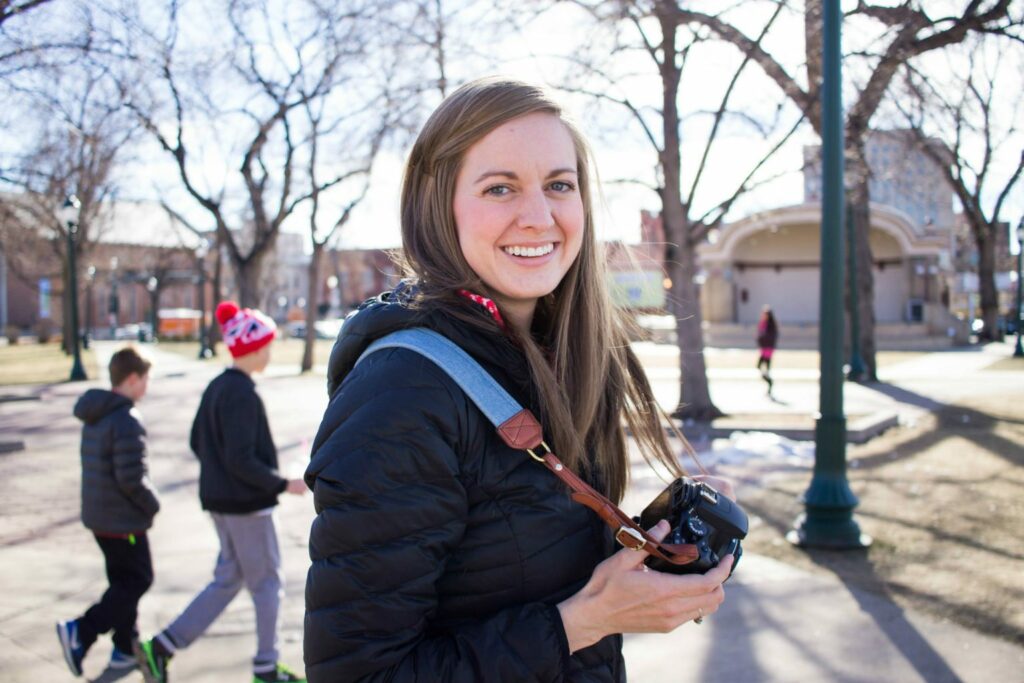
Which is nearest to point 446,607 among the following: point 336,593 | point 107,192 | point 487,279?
point 336,593

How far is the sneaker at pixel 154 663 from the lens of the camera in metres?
4.35

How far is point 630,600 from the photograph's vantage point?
1491mm

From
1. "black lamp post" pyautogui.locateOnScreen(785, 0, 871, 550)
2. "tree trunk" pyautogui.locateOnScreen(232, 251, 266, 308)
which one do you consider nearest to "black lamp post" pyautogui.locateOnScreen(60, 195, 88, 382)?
"tree trunk" pyautogui.locateOnScreen(232, 251, 266, 308)

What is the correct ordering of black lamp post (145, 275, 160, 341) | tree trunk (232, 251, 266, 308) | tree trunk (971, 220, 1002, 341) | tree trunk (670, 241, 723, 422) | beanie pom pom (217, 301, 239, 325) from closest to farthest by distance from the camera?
beanie pom pom (217, 301, 239, 325), tree trunk (670, 241, 723, 422), tree trunk (232, 251, 266, 308), tree trunk (971, 220, 1002, 341), black lamp post (145, 275, 160, 341)

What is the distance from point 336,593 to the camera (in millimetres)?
1375

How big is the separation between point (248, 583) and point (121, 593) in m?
0.74

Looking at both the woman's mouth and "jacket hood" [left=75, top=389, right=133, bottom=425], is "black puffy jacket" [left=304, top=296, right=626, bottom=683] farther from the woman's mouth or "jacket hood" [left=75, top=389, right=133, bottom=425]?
"jacket hood" [left=75, top=389, right=133, bottom=425]

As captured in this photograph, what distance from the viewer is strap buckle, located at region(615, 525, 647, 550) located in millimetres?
1478

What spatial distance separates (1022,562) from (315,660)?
5.86 metres

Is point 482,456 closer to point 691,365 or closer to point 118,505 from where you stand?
point 118,505

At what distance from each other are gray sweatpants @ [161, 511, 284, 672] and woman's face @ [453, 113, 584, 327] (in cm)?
310

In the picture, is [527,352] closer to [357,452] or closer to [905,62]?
[357,452]

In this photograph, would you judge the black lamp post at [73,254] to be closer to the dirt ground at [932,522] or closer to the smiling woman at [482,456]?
the dirt ground at [932,522]

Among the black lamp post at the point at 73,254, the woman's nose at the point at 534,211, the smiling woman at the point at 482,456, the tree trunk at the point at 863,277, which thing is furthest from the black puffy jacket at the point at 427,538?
the black lamp post at the point at 73,254
